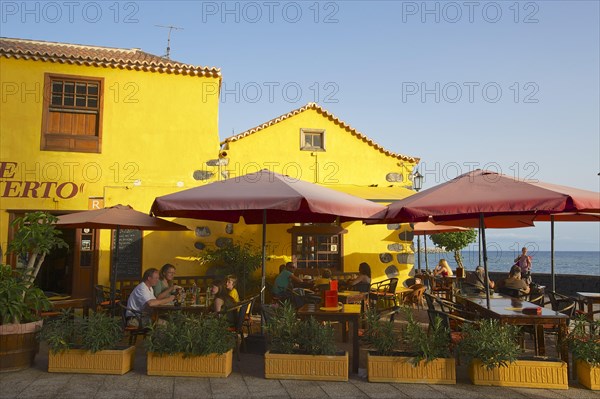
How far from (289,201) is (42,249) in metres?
3.26

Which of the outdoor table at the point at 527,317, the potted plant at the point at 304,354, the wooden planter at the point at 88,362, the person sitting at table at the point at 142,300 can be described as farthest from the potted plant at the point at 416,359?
the person sitting at table at the point at 142,300

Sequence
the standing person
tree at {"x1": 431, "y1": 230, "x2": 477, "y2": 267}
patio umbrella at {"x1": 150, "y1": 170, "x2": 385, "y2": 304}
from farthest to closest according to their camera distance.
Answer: tree at {"x1": 431, "y1": 230, "x2": 477, "y2": 267}, the standing person, patio umbrella at {"x1": 150, "y1": 170, "x2": 385, "y2": 304}

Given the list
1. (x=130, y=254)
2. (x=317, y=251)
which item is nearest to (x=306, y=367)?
(x=130, y=254)

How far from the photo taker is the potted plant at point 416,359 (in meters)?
5.71

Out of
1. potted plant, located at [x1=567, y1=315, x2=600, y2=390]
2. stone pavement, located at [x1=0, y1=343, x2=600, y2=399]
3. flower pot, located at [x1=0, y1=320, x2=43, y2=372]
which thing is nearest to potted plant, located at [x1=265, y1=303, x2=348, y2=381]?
stone pavement, located at [x1=0, y1=343, x2=600, y2=399]

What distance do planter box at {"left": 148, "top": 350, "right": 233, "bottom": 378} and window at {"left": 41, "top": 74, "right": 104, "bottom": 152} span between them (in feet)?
22.6

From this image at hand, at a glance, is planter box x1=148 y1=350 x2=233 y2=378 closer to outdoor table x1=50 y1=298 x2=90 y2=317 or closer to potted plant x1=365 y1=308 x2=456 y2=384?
potted plant x1=365 y1=308 x2=456 y2=384

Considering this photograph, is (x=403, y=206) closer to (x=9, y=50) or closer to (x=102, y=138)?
(x=102, y=138)

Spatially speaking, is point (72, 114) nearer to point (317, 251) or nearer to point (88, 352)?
point (317, 251)

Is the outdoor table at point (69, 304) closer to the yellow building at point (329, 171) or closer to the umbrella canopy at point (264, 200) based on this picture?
the umbrella canopy at point (264, 200)

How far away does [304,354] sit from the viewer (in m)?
5.92

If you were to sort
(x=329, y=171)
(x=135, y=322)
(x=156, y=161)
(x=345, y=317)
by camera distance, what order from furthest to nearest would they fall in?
1. (x=329, y=171)
2. (x=156, y=161)
3. (x=135, y=322)
4. (x=345, y=317)

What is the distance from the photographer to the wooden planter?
595 centimetres

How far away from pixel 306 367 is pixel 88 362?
99.3 inches
